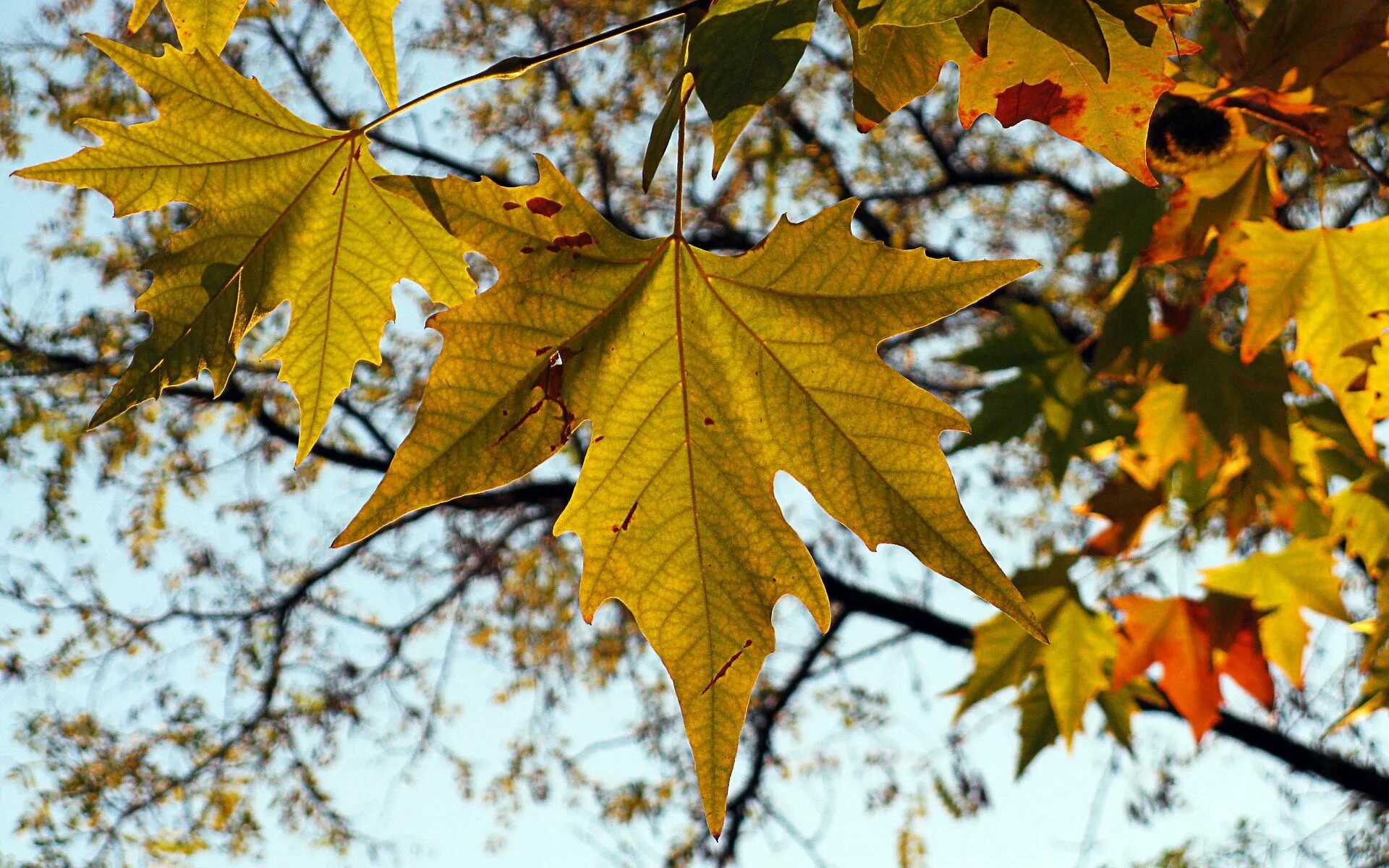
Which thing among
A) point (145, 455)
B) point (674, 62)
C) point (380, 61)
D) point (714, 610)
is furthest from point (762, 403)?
point (145, 455)

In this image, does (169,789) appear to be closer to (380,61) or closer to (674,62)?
(674,62)

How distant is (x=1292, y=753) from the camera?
6020 mm

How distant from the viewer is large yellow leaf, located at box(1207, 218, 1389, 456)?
1.80m

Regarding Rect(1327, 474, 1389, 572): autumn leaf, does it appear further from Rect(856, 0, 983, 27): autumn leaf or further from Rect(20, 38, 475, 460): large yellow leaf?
Rect(20, 38, 475, 460): large yellow leaf

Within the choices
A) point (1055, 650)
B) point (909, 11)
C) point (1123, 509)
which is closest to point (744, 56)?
point (909, 11)

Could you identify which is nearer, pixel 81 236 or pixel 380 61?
pixel 380 61

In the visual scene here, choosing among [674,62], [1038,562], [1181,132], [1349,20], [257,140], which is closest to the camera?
[257,140]

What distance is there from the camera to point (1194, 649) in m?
2.96

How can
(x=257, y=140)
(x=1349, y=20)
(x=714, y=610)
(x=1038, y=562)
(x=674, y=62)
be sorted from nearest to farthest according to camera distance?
(x=714, y=610), (x=257, y=140), (x=1349, y=20), (x=674, y=62), (x=1038, y=562)

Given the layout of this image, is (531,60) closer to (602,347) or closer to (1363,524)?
(602,347)

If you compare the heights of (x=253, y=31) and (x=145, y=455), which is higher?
(x=253, y=31)

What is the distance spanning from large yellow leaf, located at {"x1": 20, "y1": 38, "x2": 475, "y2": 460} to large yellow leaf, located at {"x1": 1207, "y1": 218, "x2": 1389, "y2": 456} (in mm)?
1359

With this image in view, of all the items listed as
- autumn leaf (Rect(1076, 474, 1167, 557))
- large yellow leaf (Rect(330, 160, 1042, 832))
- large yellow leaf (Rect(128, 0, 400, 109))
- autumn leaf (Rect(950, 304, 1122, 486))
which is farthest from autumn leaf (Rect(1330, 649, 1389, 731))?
large yellow leaf (Rect(128, 0, 400, 109))

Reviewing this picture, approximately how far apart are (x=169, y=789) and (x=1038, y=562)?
17.5 ft
